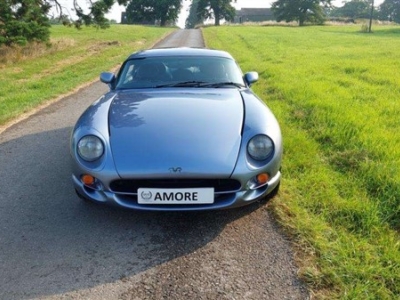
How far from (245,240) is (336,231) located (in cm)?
70

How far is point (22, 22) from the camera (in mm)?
14070

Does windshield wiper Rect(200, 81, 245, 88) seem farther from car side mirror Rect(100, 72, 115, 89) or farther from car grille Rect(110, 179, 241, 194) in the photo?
car grille Rect(110, 179, 241, 194)

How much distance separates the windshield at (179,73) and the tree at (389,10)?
10638 cm

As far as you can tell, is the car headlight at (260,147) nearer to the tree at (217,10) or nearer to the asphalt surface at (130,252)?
the asphalt surface at (130,252)

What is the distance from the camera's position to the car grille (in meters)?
2.56

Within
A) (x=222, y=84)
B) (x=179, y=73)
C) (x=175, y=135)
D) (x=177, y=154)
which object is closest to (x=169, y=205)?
(x=177, y=154)

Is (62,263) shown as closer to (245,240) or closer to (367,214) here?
(245,240)

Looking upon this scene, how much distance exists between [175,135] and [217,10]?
7559cm

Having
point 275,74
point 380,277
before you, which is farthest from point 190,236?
point 275,74

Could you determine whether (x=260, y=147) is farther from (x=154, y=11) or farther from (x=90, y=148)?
(x=154, y=11)

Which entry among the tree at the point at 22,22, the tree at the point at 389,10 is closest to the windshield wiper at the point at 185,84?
the tree at the point at 22,22

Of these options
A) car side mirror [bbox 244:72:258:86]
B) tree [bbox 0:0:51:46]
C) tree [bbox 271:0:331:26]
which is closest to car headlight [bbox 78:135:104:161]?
car side mirror [bbox 244:72:258:86]

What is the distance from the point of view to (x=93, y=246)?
2539mm

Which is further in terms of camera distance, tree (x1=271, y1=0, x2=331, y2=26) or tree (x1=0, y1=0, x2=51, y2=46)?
tree (x1=271, y1=0, x2=331, y2=26)
